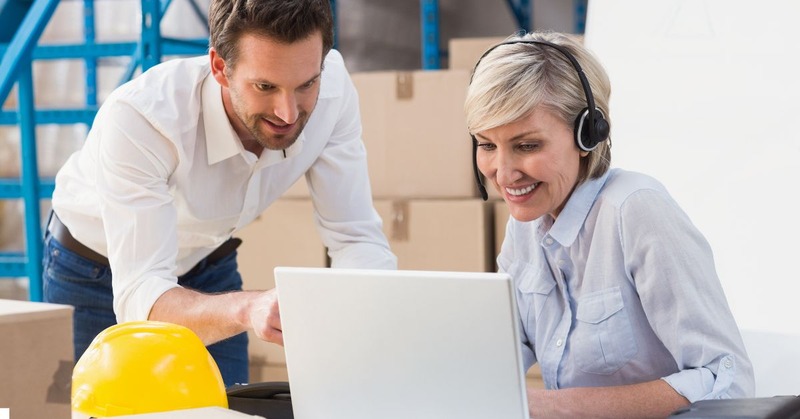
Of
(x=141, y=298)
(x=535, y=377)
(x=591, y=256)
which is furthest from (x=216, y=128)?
(x=535, y=377)

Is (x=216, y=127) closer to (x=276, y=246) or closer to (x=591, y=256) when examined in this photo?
(x=591, y=256)

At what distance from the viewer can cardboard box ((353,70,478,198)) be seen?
2.62 meters

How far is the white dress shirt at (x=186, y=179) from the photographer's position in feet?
4.95

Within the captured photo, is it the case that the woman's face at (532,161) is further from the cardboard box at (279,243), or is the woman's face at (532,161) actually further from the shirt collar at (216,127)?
the cardboard box at (279,243)

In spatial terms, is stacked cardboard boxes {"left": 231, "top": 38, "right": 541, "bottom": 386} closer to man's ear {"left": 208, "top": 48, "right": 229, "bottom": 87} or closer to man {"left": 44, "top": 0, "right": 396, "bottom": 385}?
man {"left": 44, "top": 0, "right": 396, "bottom": 385}

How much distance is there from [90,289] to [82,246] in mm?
83

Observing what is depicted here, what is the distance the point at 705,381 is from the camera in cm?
110

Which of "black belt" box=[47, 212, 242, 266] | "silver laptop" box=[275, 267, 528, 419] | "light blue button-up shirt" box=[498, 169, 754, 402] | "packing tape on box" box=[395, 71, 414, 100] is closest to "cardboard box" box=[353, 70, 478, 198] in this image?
"packing tape on box" box=[395, 71, 414, 100]

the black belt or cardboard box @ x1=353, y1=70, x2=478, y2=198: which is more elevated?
cardboard box @ x1=353, y1=70, x2=478, y2=198

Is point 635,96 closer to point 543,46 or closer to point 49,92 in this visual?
point 543,46

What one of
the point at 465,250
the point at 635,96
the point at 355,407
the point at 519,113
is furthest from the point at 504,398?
the point at 465,250

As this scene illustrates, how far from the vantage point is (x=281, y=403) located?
106 centimetres

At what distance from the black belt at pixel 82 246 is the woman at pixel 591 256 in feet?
2.56

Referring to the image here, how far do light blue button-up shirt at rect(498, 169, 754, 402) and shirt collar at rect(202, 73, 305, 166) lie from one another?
1.67 feet
